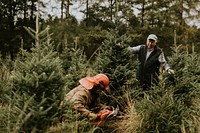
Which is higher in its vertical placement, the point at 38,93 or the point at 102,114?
the point at 38,93

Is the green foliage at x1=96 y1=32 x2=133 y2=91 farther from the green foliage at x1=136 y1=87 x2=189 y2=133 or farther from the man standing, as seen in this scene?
the green foliage at x1=136 y1=87 x2=189 y2=133

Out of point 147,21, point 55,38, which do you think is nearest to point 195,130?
point 55,38

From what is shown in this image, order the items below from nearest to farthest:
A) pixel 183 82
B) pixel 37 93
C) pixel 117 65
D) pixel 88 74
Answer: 1. pixel 37 93
2. pixel 183 82
3. pixel 88 74
4. pixel 117 65

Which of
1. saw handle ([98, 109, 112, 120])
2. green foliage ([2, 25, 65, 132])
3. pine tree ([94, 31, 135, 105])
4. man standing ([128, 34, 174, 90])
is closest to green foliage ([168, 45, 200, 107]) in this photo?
man standing ([128, 34, 174, 90])

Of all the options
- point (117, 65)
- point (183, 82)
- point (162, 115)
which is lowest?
point (162, 115)

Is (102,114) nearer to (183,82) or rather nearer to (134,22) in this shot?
(183,82)

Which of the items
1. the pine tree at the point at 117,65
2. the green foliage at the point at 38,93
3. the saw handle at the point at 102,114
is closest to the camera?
the green foliage at the point at 38,93

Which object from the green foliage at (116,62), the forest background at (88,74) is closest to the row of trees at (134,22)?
the forest background at (88,74)

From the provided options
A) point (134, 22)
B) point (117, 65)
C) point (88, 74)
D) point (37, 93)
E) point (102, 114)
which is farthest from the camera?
point (134, 22)

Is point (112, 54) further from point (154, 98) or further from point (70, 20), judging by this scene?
point (70, 20)

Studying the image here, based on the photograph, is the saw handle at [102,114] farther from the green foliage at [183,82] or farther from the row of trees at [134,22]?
the row of trees at [134,22]

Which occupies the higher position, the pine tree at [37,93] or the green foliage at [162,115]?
the pine tree at [37,93]

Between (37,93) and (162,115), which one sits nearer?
(37,93)

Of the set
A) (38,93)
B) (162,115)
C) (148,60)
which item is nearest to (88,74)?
(148,60)
